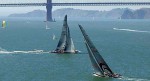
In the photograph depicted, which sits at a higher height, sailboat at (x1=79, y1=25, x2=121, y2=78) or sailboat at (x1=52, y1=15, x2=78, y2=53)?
sailboat at (x1=79, y1=25, x2=121, y2=78)

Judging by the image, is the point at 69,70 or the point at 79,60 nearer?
the point at 69,70

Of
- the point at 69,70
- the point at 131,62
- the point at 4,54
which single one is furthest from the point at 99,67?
the point at 4,54

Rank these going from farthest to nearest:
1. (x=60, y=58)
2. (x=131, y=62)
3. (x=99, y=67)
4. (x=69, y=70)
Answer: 1. (x=60, y=58)
2. (x=131, y=62)
3. (x=69, y=70)
4. (x=99, y=67)

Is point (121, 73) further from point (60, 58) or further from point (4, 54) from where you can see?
point (4, 54)

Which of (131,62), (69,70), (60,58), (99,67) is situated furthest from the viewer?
(60,58)

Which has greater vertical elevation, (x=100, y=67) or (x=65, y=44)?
(x=100, y=67)

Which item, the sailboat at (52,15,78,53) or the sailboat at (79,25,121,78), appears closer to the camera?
the sailboat at (79,25,121,78)

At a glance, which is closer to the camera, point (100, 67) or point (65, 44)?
point (100, 67)

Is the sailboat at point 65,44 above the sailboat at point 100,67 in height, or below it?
below

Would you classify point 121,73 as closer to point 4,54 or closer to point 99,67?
point 99,67

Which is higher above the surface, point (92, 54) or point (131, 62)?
point (92, 54)

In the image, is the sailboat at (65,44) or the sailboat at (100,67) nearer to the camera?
the sailboat at (100,67)
